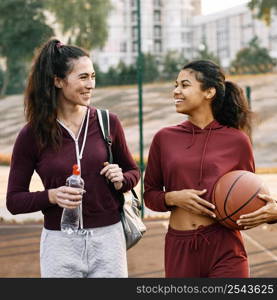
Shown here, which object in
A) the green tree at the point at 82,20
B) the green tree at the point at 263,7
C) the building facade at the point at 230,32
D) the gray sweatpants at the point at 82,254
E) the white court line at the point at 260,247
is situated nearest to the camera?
the gray sweatpants at the point at 82,254

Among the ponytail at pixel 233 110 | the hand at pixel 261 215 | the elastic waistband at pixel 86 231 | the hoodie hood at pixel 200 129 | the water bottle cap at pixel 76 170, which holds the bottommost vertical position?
the elastic waistband at pixel 86 231

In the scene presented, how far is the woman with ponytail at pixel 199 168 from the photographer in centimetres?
314

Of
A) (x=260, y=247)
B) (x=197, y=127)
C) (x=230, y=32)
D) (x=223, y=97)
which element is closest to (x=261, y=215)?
(x=197, y=127)

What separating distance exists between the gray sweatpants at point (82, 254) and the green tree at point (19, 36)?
29.2ft

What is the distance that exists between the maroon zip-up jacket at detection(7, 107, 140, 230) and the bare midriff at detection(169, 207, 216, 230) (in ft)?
0.87

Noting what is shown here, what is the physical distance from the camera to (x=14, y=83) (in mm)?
11953

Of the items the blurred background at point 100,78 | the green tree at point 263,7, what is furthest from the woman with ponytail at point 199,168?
the green tree at point 263,7

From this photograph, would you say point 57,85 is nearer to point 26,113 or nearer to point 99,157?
point 26,113

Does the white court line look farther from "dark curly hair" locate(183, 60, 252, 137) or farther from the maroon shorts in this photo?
the maroon shorts

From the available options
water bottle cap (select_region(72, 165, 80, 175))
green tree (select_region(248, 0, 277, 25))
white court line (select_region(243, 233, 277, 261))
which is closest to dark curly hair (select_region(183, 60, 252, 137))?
water bottle cap (select_region(72, 165, 80, 175))

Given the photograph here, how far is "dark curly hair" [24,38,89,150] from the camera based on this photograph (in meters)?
3.22

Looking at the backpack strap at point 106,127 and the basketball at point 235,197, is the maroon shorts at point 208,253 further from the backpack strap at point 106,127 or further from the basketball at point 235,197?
the backpack strap at point 106,127

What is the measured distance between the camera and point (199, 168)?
10.5 feet

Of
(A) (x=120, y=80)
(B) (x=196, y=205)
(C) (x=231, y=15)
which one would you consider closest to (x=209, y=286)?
(B) (x=196, y=205)
